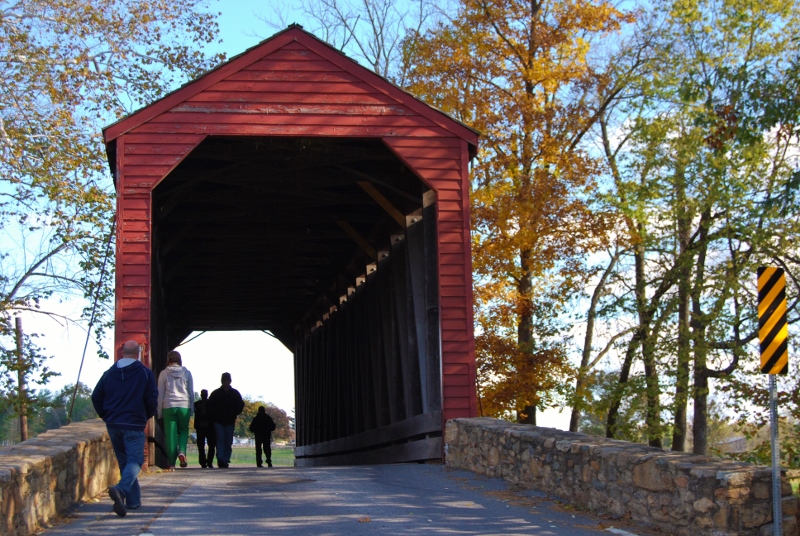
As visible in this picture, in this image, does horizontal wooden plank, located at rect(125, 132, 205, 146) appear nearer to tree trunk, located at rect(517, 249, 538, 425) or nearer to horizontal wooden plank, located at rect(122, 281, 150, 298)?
horizontal wooden plank, located at rect(122, 281, 150, 298)

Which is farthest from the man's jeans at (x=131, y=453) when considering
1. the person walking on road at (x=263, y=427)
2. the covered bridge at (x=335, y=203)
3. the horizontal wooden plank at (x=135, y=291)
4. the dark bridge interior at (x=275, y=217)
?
the person walking on road at (x=263, y=427)

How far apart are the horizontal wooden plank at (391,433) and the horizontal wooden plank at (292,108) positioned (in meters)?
3.59

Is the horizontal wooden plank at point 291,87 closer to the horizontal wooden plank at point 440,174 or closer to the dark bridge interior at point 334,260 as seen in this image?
the dark bridge interior at point 334,260

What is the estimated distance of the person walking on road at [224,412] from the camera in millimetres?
13781

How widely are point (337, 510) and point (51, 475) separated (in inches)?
78.2

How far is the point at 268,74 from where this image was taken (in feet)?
37.7

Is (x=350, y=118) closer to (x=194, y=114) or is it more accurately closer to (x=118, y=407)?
(x=194, y=114)

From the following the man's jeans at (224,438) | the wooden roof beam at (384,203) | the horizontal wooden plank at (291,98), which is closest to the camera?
the horizontal wooden plank at (291,98)

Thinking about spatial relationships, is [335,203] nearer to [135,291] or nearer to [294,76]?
[294,76]

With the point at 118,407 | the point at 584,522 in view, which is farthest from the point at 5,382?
the point at 584,522

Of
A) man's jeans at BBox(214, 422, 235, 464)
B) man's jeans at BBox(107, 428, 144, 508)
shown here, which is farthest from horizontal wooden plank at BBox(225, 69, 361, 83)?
man's jeans at BBox(107, 428, 144, 508)

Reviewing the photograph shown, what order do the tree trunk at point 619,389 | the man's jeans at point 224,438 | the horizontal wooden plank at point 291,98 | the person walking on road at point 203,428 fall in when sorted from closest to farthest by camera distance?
1. the horizontal wooden plank at point 291,98
2. the man's jeans at point 224,438
3. the person walking on road at point 203,428
4. the tree trunk at point 619,389

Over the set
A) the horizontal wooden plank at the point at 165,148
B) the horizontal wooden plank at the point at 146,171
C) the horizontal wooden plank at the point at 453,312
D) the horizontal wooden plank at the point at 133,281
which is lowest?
the horizontal wooden plank at the point at 453,312

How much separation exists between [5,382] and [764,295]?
18490 millimetres
